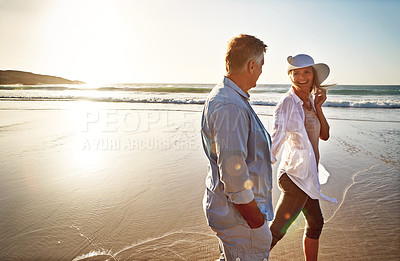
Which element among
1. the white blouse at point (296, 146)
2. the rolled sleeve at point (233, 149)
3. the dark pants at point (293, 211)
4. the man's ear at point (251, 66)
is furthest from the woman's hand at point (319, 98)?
the rolled sleeve at point (233, 149)

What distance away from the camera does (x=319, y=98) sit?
8.78 feet

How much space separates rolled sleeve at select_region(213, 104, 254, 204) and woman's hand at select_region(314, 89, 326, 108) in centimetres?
156

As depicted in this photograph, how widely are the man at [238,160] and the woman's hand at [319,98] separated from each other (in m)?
1.30

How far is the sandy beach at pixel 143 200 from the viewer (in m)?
2.86

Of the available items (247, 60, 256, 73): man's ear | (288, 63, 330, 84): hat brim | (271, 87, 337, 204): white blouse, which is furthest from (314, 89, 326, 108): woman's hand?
(247, 60, 256, 73): man's ear

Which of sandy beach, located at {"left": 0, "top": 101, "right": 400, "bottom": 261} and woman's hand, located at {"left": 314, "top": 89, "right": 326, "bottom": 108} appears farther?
sandy beach, located at {"left": 0, "top": 101, "right": 400, "bottom": 261}

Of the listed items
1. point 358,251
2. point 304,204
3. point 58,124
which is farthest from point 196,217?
point 58,124

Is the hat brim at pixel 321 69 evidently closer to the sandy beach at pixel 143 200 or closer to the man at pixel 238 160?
the man at pixel 238 160

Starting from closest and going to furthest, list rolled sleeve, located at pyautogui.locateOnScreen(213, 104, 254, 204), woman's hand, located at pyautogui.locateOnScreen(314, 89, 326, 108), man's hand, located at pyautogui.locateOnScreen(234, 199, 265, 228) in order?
rolled sleeve, located at pyautogui.locateOnScreen(213, 104, 254, 204), man's hand, located at pyautogui.locateOnScreen(234, 199, 265, 228), woman's hand, located at pyautogui.locateOnScreen(314, 89, 326, 108)

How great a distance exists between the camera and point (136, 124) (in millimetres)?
9539

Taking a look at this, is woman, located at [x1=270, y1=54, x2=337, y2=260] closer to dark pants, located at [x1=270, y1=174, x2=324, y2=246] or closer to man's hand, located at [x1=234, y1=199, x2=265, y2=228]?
dark pants, located at [x1=270, y1=174, x2=324, y2=246]

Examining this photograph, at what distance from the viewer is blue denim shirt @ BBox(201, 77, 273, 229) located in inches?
54.7

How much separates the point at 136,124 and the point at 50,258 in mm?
7045

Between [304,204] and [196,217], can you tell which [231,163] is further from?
[196,217]
